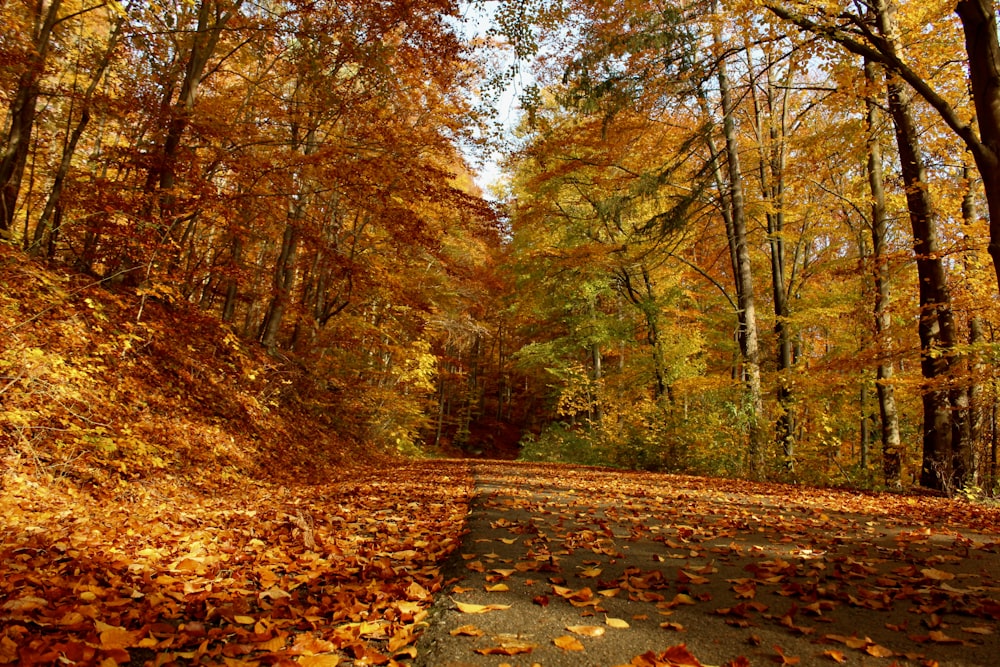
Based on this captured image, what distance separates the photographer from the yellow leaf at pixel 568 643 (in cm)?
Result: 214

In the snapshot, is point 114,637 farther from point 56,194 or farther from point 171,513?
point 56,194

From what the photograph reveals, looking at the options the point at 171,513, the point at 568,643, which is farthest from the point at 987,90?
the point at 171,513

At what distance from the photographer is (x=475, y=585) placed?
9.41 ft

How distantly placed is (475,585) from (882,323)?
1044 centimetres

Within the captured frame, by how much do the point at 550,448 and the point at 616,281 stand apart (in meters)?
6.26

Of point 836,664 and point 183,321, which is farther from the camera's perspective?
point 183,321

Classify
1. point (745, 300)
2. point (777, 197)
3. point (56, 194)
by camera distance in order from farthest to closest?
1. point (777, 197)
2. point (745, 300)
3. point (56, 194)

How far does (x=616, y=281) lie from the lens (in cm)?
1460

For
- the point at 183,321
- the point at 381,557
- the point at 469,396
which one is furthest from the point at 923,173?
the point at 469,396

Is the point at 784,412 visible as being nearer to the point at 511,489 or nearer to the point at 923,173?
the point at 923,173

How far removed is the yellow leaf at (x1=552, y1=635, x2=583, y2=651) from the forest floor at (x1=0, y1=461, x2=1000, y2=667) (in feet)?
0.03

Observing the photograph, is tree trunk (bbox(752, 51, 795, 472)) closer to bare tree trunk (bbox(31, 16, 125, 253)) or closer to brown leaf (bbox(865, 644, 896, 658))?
brown leaf (bbox(865, 644, 896, 658))

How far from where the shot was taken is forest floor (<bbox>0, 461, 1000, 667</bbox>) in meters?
2.14

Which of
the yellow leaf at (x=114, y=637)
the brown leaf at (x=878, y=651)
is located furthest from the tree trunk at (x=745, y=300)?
the yellow leaf at (x=114, y=637)
